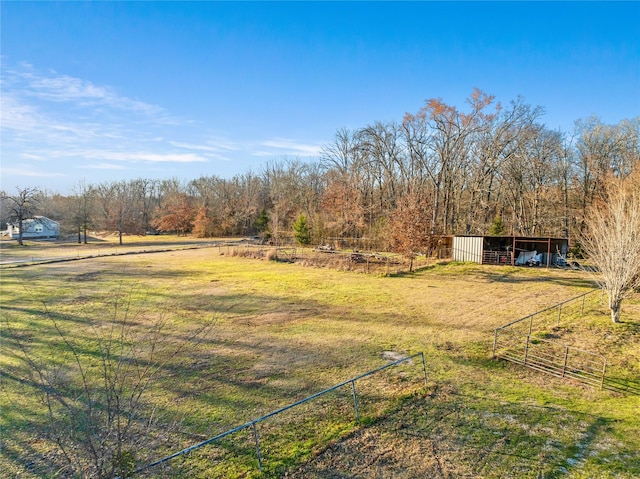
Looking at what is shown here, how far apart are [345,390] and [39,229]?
226 feet

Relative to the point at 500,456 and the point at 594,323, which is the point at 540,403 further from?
the point at 594,323

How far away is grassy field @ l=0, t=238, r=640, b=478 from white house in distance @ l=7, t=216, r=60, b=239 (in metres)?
49.9

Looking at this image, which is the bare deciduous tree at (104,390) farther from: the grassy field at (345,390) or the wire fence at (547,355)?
the wire fence at (547,355)

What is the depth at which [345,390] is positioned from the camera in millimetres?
8719

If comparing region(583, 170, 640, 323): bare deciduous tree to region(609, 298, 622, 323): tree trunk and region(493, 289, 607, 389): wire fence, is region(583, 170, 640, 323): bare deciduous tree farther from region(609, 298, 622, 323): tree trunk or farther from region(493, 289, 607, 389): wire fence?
region(493, 289, 607, 389): wire fence

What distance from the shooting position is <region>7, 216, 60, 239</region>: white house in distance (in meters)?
56.9

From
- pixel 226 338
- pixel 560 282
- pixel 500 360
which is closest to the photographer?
pixel 500 360

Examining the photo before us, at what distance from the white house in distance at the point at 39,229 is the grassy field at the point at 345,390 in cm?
4990

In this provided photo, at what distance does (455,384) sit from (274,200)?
55.5 m

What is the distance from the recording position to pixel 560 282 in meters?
22.4

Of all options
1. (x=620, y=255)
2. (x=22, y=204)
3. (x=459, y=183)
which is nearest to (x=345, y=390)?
(x=620, y=255)

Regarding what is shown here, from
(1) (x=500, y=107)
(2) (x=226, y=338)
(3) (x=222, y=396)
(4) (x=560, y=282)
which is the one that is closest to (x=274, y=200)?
(1) (x=500, y=107)

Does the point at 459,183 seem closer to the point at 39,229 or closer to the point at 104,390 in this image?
the point at 104,390

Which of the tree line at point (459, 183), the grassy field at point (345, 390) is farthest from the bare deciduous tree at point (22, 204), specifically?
the grassy field at point (345, 390)
